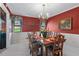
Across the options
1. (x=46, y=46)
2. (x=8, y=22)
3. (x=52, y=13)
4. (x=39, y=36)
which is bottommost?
(x=46, y=46)

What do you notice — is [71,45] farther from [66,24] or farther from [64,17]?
[64,17]

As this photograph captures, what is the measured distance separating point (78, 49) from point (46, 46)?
0.58 m

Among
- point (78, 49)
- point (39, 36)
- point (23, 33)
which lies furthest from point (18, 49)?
point (78, 49)

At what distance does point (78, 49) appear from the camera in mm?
2197

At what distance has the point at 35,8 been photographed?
2.29m

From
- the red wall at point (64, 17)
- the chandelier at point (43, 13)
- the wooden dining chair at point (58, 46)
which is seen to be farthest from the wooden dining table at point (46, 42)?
the chandelier at point (43, 13)

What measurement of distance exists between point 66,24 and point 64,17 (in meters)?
0.14

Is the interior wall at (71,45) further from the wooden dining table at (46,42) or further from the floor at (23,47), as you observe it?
the wooden dining table at (46,42)

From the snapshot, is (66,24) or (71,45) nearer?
(71,45)

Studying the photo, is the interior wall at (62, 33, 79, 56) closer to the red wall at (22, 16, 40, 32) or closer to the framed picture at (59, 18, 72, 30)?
the framed picture at (59, 18, 72, 30)

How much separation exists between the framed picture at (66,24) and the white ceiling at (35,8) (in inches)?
7.6

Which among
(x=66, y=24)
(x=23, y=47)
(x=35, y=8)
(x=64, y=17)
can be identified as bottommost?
(x=23, y=47)


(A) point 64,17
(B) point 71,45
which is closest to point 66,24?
(A) point 64,17

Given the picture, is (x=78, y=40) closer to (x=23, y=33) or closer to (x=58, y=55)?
(x=58, y=55)
